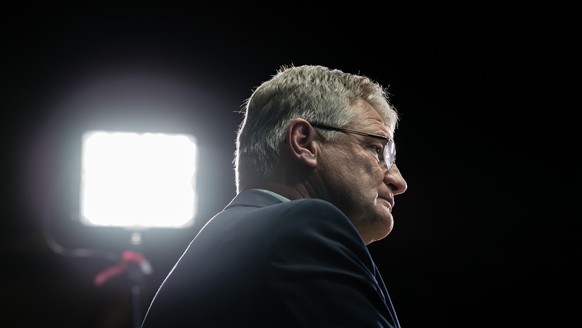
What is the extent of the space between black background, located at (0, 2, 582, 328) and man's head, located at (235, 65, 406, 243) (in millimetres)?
2356

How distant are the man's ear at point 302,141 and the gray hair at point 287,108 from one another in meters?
0.02

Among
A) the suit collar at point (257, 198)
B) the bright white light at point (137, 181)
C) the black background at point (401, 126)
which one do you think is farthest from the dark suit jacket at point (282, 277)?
the black background at point (401, 126)

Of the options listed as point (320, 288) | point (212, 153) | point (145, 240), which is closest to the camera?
point (320, 288)

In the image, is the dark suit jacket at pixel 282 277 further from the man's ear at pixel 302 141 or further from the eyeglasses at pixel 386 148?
the eyeglasses at pixel 386 148

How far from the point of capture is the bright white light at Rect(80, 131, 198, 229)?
3650 mm

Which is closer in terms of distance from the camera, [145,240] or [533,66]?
[145,240]

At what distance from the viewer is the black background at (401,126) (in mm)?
3857

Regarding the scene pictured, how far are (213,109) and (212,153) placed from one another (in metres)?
0.28

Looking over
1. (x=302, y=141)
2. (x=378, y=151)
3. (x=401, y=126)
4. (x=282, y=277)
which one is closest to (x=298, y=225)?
(x=282, y=277)

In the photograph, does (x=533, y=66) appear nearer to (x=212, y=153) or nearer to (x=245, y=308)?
(x=212, y=153)

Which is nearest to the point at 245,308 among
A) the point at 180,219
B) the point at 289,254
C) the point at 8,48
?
the point at 289,254

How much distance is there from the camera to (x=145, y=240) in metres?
3.70

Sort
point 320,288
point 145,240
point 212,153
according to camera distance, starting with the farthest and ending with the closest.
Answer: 1. point 212,153
2. point 145,240
3. point 320,288

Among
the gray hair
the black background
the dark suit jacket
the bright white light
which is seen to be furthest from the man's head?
the black background
